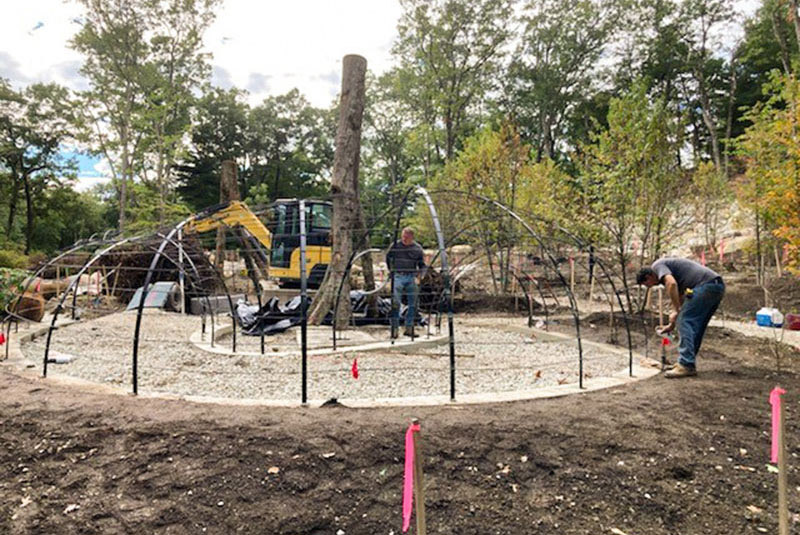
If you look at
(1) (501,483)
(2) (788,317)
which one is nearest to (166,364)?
(1) (501,483)

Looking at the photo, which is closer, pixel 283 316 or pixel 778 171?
pixel 283 316

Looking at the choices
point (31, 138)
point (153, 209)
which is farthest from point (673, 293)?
point (31, 138)

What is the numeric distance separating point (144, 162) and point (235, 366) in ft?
63.3

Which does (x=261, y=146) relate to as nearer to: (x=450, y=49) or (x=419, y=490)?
(x=450, y=49)

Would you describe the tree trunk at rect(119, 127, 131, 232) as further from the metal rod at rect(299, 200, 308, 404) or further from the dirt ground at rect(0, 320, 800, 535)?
the dirt ground at rect(0, 320, 800, 535)

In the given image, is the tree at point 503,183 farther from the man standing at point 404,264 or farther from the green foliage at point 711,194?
the green foliage at point 711,194

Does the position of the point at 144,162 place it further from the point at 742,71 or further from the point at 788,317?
the point at 742,71

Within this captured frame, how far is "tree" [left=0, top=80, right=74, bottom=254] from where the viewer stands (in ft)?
79.4

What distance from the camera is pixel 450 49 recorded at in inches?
777

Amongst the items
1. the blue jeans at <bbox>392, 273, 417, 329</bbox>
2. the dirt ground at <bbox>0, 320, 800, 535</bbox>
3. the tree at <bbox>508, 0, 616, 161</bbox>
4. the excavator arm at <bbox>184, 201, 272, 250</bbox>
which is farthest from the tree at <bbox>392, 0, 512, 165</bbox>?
the dirt ground at <bbox>0, 320, 800, 535</bbox>

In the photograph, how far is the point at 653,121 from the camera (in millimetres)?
7215

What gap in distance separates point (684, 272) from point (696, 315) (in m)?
0.44

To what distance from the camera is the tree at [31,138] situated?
79.4 ft

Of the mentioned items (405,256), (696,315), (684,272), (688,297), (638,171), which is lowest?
(696,315)
